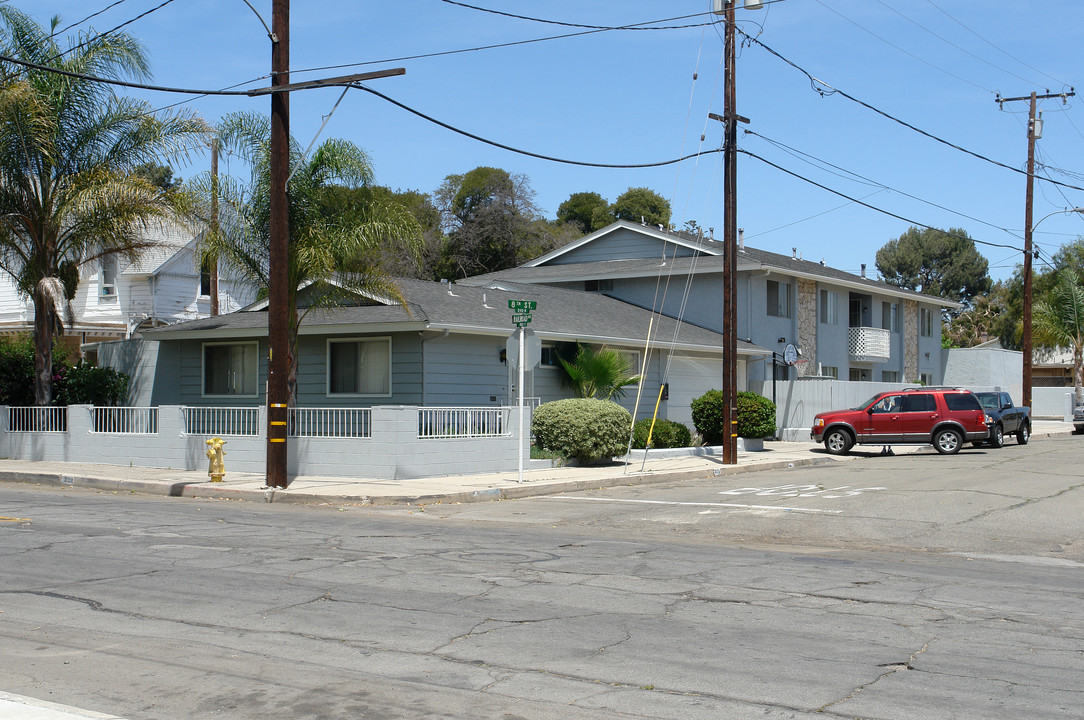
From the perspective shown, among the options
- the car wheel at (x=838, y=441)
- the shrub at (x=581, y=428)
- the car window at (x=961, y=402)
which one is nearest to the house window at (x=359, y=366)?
the shrub at (x=581, y=428)

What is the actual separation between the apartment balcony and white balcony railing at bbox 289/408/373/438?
25752mm

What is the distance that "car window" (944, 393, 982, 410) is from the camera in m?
28.1

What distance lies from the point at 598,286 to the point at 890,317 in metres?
13.9

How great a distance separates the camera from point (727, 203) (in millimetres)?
23562

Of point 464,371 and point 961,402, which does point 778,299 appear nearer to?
point 961,402

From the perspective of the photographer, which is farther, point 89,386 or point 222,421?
point 89,386

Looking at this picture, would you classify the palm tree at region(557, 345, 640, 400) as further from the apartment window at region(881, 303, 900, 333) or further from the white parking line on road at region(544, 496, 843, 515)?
the apartment window at region(881, 303, 900, 333)

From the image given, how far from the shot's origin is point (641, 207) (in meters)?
69.3


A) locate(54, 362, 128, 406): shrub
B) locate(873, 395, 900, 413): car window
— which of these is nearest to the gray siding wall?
locate(54, 362, 128, 406): shrub

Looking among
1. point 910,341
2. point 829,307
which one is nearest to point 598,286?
point 829,307

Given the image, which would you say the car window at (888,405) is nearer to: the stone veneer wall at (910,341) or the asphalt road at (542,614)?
the asphalt road at (542,614)

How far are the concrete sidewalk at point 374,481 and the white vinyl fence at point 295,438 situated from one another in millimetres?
331

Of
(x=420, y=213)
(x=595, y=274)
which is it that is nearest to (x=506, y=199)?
(x=420, y=213)

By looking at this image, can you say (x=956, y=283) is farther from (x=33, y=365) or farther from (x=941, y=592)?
(x=941, y=592)
